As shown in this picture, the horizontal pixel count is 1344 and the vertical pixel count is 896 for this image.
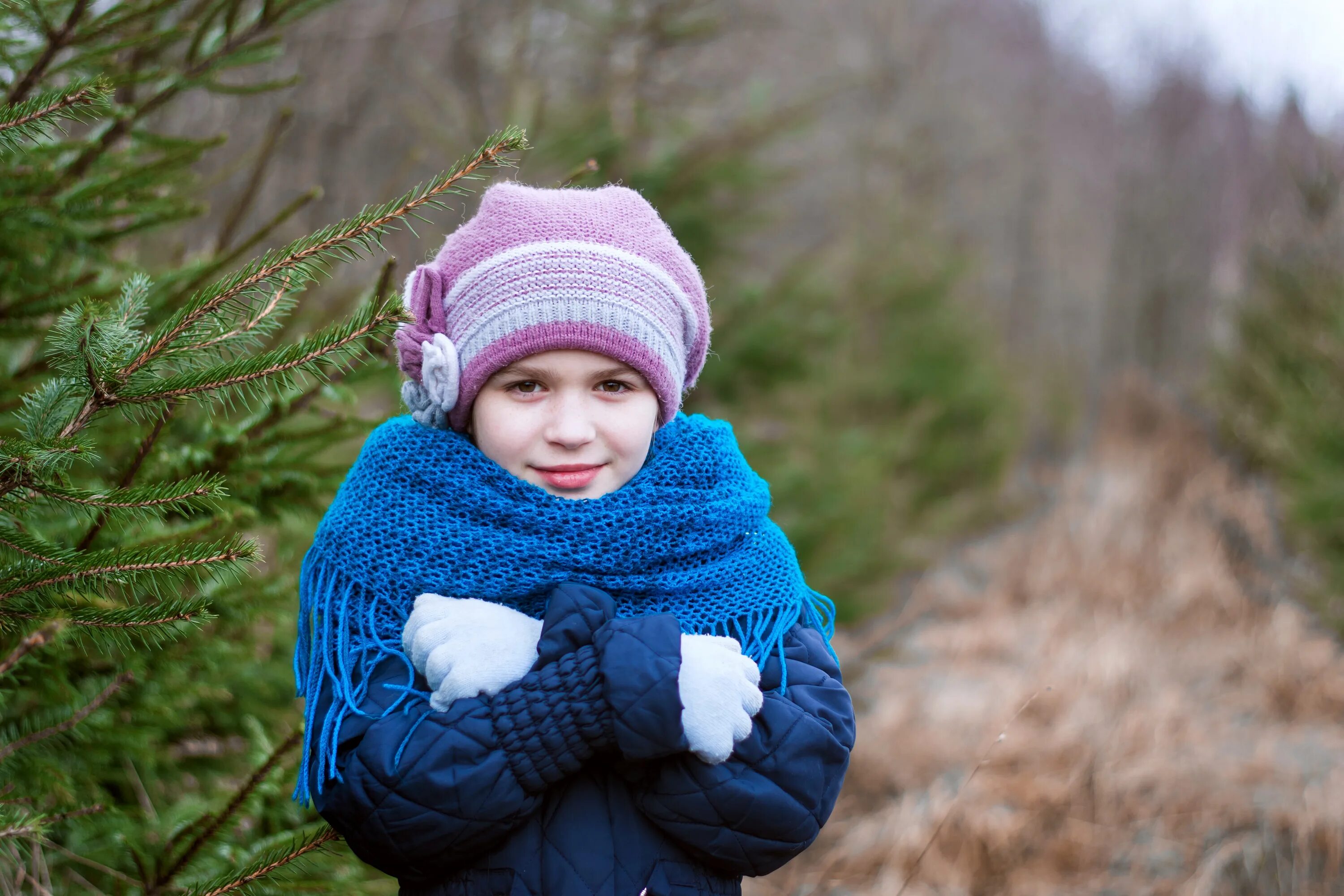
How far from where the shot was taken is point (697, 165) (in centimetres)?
466

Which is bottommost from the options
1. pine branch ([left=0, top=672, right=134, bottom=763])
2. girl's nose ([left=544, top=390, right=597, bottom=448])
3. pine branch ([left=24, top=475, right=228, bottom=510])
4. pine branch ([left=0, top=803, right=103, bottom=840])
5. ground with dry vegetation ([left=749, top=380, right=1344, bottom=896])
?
ground with dry vegetation ([left=749, top=380, right=1344, bottom=896])

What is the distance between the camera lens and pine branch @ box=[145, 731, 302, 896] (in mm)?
1841

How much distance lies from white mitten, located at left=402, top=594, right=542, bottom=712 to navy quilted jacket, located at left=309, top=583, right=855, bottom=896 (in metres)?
0.03

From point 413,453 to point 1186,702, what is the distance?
222 inches

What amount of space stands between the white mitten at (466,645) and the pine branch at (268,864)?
13.5 inches

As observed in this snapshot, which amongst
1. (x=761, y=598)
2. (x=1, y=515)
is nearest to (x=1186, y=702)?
(x=761, y=598)

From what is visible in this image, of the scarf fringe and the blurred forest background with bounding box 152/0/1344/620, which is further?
the blurred forest background with bounding box 152/0/1344/620

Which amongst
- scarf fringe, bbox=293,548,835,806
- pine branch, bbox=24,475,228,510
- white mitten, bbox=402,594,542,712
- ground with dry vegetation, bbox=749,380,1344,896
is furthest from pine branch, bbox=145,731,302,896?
ground with dry vegetation, bbox=749,380,1344,896

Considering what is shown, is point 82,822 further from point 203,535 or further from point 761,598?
point 761,598

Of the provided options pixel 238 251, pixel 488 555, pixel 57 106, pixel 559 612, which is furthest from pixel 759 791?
pixel 238 251

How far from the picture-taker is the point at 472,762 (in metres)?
1.57

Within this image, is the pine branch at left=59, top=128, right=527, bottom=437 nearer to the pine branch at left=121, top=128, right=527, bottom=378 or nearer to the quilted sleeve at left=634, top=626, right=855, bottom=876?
the pine branch at left=121, top=128, right=527, bottom=378

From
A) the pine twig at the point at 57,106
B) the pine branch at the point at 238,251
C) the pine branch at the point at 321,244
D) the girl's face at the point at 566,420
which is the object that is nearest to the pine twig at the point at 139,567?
the pine branch at the point at 321,244

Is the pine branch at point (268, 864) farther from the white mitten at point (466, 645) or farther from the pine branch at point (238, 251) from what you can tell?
the pine branch at point (238, 251)
